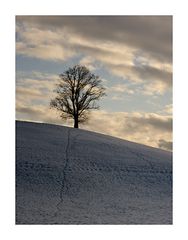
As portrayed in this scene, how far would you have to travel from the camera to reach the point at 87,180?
700 cm

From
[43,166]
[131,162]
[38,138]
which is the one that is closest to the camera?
[43,166]

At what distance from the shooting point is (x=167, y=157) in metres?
8.48

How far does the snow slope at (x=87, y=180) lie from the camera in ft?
19.5

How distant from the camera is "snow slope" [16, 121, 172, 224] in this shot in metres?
5.93
